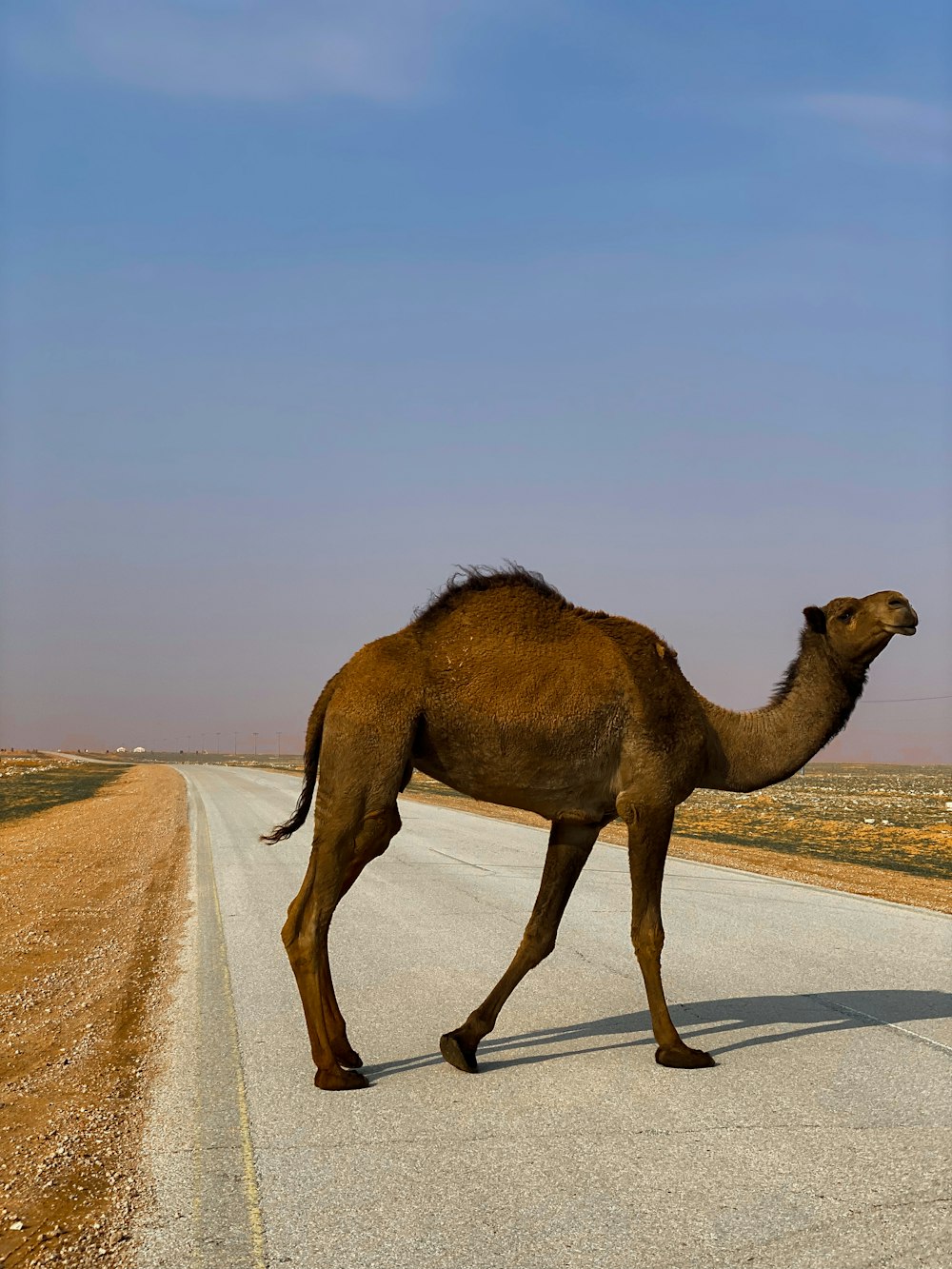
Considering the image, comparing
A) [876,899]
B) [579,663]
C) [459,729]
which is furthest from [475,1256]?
[876,899]

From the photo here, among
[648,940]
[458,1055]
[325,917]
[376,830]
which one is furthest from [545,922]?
[325,917]

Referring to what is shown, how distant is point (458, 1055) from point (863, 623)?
11.8 feet

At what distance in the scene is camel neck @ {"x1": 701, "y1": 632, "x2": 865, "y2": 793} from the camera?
7.22 metres

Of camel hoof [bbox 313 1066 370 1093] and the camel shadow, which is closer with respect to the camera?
camel hoof [bbox 313 1066 370 1093]

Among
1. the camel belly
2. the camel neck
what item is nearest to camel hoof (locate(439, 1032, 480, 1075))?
the camel belly

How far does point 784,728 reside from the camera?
7.30m

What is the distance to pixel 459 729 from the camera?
6418 mm

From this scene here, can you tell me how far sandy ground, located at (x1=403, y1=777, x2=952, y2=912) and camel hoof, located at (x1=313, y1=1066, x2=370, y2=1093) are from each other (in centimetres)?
935

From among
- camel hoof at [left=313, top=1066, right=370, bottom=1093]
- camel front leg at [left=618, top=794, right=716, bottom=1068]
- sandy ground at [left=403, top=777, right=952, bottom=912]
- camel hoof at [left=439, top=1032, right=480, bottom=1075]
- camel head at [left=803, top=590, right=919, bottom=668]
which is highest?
camel head at [left=803, top=590, right=919, bottom=668]

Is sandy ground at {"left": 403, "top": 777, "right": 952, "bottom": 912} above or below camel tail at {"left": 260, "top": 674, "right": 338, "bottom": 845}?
below

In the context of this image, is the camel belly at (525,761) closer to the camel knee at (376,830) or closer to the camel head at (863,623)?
the camel knee at (376,830)

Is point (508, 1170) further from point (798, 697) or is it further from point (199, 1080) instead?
point (798, 697)

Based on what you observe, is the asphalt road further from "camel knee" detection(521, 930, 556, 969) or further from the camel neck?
the camel neck

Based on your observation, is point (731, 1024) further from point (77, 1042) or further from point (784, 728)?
point (77, 1042)
